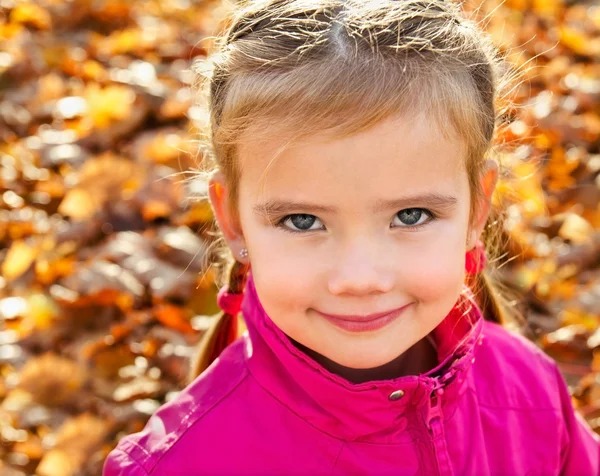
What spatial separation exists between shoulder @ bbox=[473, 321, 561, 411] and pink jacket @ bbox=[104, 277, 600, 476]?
0.24ft

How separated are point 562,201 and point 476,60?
4.03ft

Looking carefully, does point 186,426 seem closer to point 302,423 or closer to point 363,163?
point 302,423

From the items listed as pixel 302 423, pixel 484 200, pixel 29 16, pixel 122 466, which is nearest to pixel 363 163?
pixel 484 200

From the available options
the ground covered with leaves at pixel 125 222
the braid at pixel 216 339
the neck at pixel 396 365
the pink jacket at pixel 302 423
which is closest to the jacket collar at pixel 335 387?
the pink jacket at pixel 302 423

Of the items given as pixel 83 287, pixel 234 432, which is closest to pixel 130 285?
pixel 83 287

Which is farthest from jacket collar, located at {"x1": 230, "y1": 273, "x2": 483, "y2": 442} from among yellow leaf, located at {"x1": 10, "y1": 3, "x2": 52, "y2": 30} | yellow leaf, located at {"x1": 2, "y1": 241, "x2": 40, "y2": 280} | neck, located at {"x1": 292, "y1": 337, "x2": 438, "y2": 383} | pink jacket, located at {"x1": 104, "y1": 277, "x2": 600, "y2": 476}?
yellow leaf, located at {"x1": 10, "y1": 3, "x2": 52, "y2": 30}

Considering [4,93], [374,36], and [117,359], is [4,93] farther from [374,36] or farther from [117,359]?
[374,36]

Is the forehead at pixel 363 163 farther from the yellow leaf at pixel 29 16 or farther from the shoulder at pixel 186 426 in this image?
the yellow leaf at pixel 29 16

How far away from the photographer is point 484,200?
1359 mm

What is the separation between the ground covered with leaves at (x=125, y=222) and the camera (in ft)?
6.02

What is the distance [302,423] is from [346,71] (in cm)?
57

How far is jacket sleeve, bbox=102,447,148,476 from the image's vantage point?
1.27 metres

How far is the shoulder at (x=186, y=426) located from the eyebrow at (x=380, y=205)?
32cm

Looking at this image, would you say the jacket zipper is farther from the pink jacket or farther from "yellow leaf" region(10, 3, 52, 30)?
"yellow leaf" region(10, 3, 52, 30)
